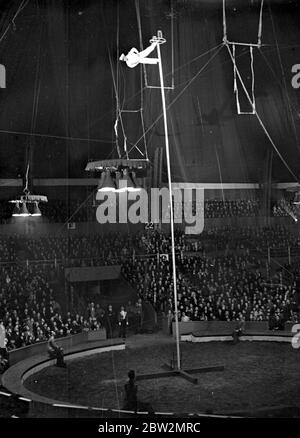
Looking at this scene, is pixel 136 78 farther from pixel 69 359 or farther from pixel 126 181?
pixel 69 359

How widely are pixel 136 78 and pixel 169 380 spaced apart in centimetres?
598

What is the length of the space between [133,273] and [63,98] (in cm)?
692

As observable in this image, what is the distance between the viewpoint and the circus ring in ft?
24.9

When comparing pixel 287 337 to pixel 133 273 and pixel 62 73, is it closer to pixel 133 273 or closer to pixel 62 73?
pixel 133 273

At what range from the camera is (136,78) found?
36.9 ft

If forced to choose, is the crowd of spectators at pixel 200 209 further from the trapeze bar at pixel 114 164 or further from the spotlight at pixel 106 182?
the spotlight at pixel 106 182

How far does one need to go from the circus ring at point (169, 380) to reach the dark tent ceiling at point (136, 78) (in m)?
5.16

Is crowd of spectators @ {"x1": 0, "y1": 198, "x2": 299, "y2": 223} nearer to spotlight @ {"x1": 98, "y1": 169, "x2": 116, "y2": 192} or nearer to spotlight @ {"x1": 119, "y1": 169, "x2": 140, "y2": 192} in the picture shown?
spotlight @ {"x1": 119, "y1": 169, "x2": 140, "y2": 192}

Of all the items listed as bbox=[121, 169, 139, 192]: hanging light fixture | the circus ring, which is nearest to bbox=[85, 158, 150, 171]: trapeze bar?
bbox=[121, 169, 139, 192]: hanging light fixture

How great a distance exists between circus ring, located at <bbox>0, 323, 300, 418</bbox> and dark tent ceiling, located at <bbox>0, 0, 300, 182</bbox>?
5.16 meters

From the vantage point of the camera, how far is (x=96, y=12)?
9430mm

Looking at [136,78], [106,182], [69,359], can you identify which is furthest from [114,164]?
[69,359]

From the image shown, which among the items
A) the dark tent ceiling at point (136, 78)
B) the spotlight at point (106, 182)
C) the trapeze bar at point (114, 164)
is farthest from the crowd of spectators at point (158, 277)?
the trapeze bar at point (114, 164)
